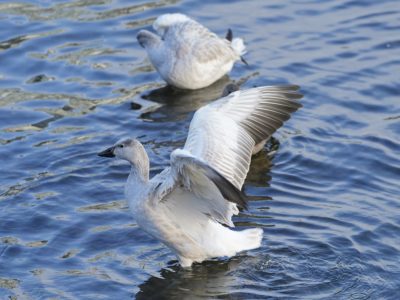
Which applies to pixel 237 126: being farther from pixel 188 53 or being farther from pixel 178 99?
pixel 188 53

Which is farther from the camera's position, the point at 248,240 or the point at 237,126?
the point at 237,126

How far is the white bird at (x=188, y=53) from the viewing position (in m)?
13.2

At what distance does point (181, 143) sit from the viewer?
38.1 ft

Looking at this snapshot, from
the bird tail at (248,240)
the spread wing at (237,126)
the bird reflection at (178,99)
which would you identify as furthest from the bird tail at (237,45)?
the bird tail at (248,240)

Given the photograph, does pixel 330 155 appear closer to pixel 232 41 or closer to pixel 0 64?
pixel 232 41

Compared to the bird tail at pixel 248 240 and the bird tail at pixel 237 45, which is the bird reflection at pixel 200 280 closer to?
the bird tail at pixel 248 240

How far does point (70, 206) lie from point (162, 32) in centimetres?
435

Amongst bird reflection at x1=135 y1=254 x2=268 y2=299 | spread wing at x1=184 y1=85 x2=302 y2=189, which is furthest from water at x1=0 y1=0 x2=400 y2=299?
spread wing at x1=184 y1=85 x2=302 y2=189

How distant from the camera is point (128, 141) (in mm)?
8984

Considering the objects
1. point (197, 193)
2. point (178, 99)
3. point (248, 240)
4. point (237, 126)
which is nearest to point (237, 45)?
point (178, 99)

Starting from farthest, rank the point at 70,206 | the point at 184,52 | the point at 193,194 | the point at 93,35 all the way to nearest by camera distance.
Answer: the point at 93,35 < the point at 184,52 < the point at 70,206 < the point at 193,194

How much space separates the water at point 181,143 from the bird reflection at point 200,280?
0.06 feet

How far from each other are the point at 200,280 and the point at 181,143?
3.06m

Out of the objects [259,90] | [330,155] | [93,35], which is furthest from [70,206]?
[93,35]
